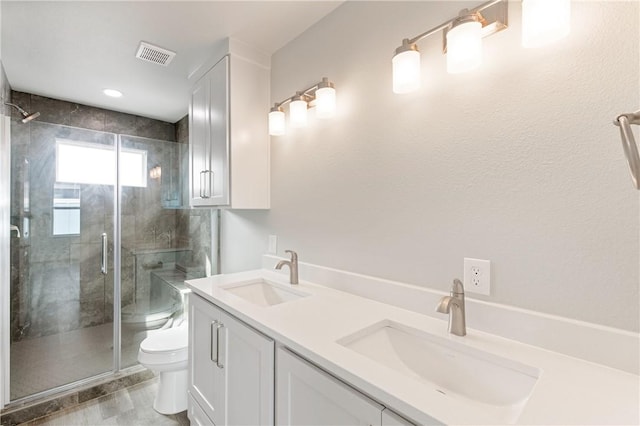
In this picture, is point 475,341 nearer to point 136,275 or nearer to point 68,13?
point 68,13

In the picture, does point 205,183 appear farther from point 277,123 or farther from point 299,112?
point 299,112

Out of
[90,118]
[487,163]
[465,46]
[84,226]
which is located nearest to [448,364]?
[487,163]

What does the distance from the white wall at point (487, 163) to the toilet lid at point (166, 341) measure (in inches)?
44.1

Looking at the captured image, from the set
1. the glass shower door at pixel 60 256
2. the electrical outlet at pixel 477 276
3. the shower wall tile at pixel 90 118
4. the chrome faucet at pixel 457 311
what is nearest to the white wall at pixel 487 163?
the electrical outlet at pixel 477 276

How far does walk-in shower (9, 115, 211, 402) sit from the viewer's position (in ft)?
7.06

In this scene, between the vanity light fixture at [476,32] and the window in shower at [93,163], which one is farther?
the window in shower at [93,163]

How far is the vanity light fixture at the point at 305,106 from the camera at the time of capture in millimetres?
1423

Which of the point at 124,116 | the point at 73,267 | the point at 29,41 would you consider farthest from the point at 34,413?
the point at 124,116

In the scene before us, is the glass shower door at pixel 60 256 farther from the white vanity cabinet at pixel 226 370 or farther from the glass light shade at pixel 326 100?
the glass light shade at pixel 326 100

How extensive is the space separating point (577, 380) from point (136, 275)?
306cm

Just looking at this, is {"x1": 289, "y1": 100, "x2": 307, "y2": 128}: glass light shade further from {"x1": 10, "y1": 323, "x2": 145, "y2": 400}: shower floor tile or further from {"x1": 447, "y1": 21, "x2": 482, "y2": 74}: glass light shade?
{"x1": 10, "y1": 323, "x2": 145, "y2": 400}: shower floor tile

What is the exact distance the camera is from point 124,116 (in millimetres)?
2957

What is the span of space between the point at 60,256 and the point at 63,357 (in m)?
0.82

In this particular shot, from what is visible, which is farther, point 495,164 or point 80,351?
point 80,351
